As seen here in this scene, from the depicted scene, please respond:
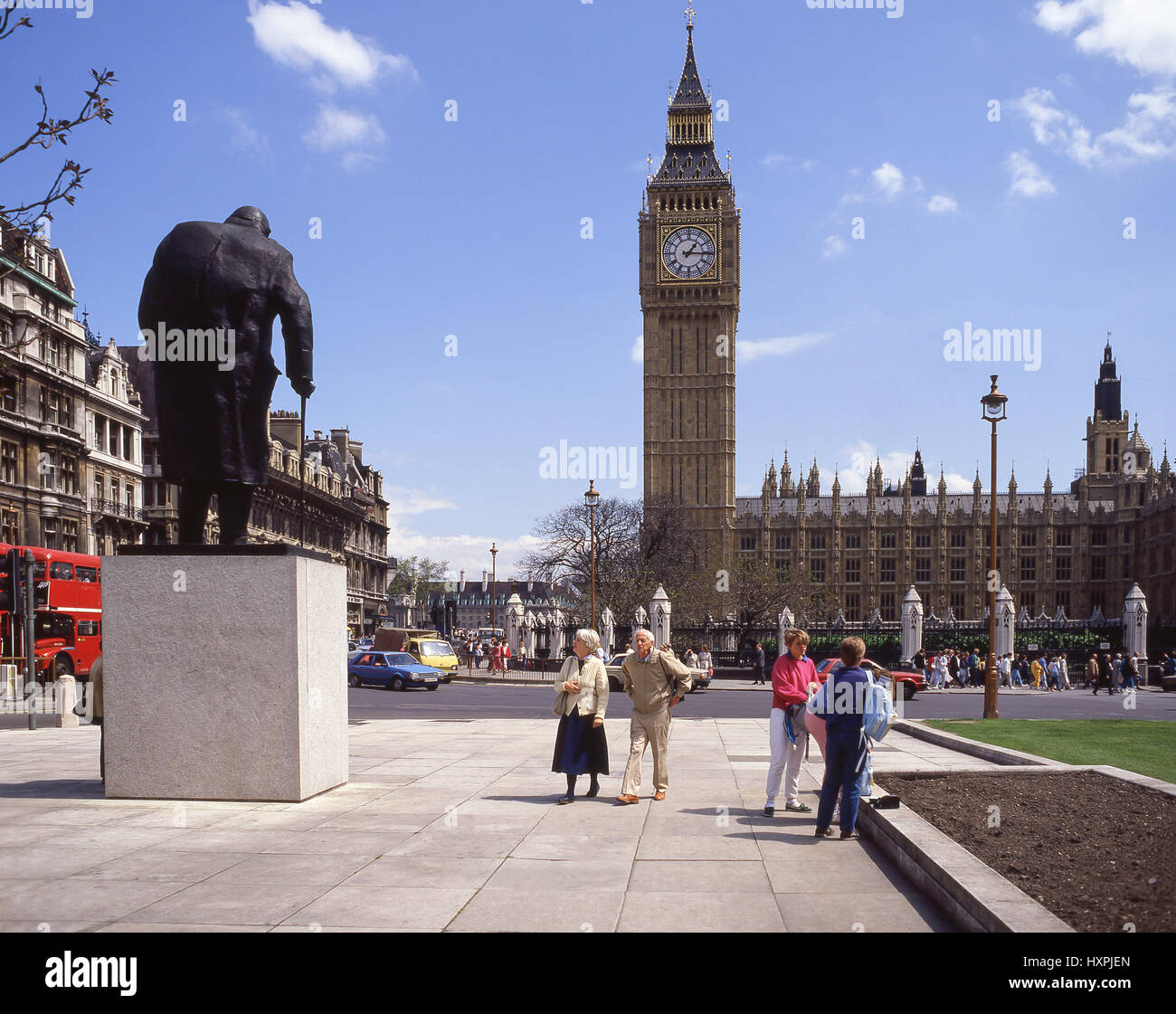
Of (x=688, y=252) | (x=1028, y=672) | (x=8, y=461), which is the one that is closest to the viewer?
(x=8, y=461)

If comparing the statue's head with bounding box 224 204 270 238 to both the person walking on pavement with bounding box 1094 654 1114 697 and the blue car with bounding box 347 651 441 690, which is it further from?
the person walking on pavement with bounding box 1094 654 1114 697

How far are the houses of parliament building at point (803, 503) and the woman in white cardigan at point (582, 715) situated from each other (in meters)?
82.6

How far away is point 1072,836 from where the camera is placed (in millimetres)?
7215

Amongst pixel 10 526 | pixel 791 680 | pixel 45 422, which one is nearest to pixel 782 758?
pixel 791 680

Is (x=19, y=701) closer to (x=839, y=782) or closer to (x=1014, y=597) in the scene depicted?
(x=839, y=782)

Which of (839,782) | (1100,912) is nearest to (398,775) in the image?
(839,782)

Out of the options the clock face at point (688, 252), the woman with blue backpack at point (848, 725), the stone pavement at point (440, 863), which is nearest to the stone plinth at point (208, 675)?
the stone pavement at point (440, 863)

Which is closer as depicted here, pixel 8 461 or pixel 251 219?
pixel 251 219

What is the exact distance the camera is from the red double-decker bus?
1166 inches

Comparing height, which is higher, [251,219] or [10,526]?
[251,219]

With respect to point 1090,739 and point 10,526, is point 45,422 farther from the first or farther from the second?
point 1090,739

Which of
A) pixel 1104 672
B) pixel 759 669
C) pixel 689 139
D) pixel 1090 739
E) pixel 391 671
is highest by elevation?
pixel 689 139

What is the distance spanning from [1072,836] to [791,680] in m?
2.80
